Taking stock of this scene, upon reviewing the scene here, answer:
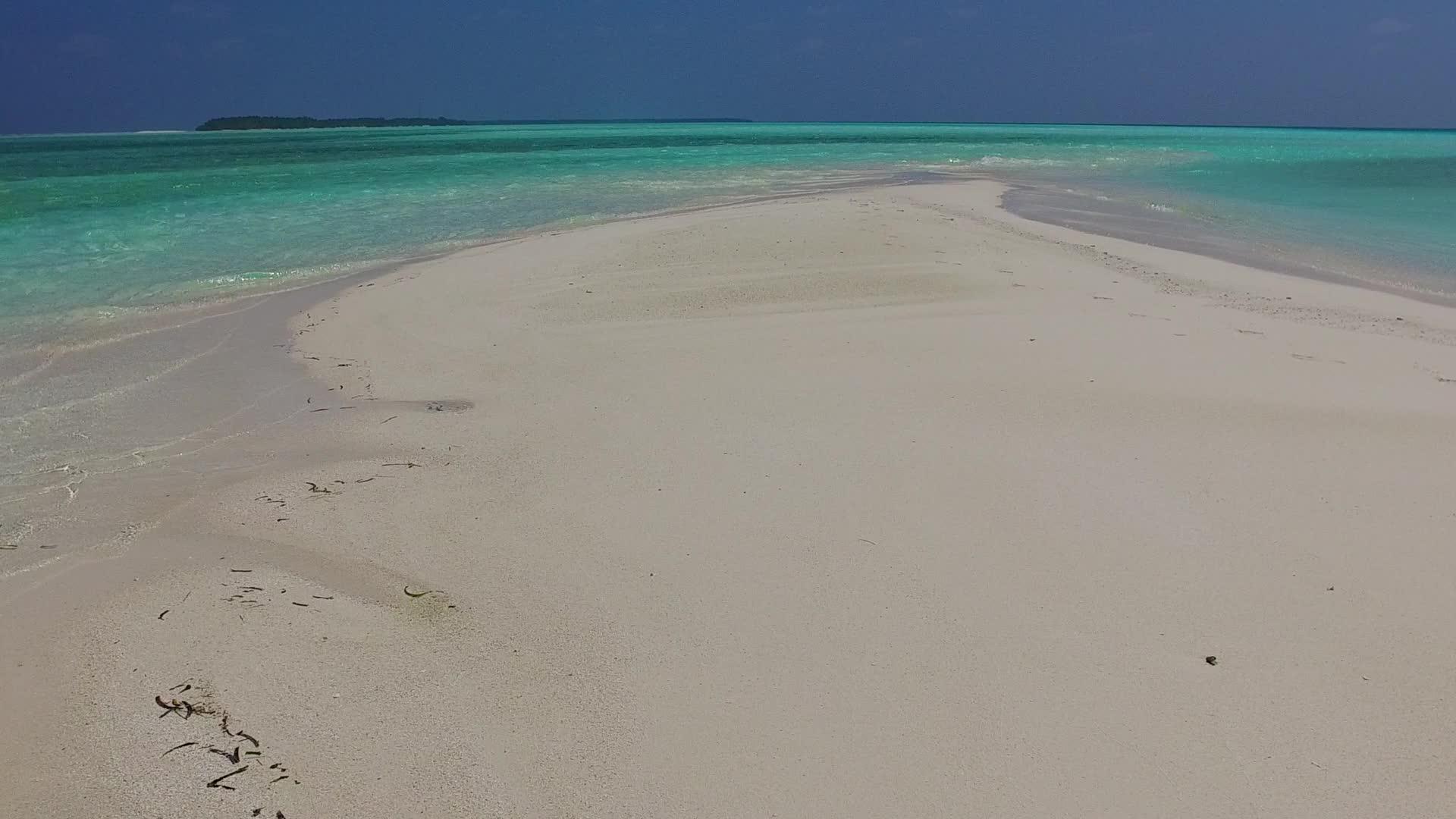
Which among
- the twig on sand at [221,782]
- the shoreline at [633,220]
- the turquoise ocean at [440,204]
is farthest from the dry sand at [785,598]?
the turquoise ocean at [440,204]

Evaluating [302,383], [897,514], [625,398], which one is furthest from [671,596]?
[302,383]

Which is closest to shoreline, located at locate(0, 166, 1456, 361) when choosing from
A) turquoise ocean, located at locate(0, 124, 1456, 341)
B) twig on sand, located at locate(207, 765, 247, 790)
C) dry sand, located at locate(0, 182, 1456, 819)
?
turquoise ocean, located at locate(0, 124, 1456, 341)

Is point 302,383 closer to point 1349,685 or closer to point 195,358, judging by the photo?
point 195,358

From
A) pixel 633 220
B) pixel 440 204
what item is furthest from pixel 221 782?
pixel 440 204

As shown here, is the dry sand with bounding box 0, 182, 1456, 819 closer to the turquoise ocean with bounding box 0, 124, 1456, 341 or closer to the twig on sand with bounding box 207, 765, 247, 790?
the twig on sand with bounding box 207, 765, 247, 790

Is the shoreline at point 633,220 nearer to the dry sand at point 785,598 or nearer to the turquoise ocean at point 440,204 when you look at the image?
the turquoise ocean at point 440,204
